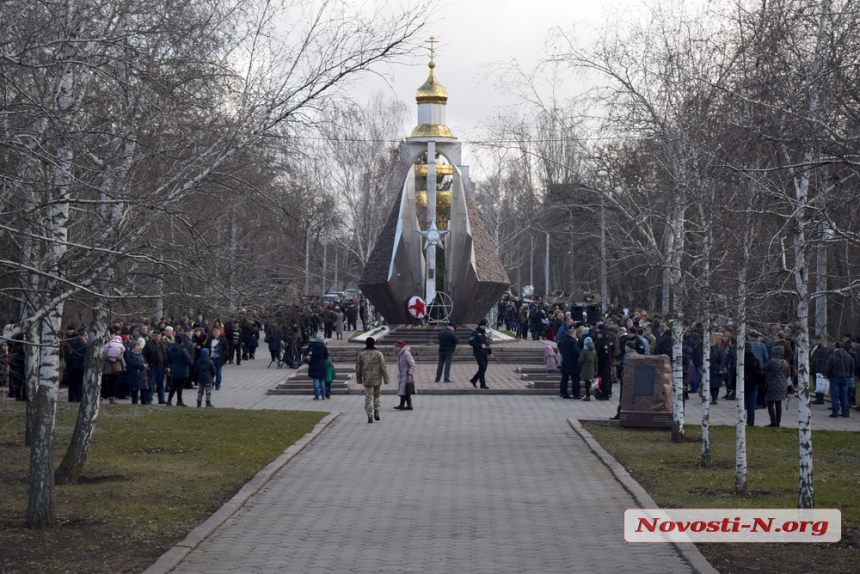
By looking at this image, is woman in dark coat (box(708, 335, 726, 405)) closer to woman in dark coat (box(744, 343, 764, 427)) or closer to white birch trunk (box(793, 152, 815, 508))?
woman in dark coat (box(744, 343, 764, 427))

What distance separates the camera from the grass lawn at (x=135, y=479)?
1043 centimetres

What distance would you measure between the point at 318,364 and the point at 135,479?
1266 cm

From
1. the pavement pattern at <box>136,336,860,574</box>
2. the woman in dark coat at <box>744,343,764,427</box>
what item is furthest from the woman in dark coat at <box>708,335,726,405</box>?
the pavement pattern at <box>136,336,860,574</box>

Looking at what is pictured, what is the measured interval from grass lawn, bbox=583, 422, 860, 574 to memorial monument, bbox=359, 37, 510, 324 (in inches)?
913

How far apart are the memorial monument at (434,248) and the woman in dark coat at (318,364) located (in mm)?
16232

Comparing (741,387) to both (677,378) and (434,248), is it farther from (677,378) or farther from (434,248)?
(434,248)

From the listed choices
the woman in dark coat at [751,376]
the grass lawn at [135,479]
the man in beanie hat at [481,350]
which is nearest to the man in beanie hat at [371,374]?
the grass lawn at [135,479]

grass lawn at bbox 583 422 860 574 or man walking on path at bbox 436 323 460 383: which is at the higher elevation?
man walking on path at bbox 436 323 460 383

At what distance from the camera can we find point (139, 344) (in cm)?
2469

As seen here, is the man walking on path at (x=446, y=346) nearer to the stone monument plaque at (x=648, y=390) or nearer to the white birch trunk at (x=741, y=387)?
the stone monument plaque at (x=648, y=390)

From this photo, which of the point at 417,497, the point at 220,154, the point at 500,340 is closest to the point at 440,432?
the point at 417,497

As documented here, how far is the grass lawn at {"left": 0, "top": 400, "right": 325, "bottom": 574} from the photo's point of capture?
34.2ft

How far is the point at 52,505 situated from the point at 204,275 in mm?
2700

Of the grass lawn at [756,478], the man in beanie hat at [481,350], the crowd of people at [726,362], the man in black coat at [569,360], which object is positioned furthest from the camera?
the man in beanie hat at [481,350]
